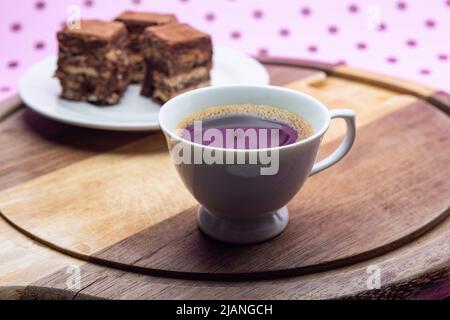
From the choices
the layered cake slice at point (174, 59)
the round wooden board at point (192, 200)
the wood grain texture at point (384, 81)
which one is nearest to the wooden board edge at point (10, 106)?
the round wooden board at point (192, 200)

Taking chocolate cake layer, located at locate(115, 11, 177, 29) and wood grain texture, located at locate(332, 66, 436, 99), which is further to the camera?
chocolate cake layer, located at locate(115, 11, 177, 29)

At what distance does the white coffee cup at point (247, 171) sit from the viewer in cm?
103

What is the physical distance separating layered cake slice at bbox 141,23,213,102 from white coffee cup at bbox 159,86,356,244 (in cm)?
53

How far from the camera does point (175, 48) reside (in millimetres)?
1719

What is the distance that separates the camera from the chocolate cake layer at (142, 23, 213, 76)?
5.65 ft

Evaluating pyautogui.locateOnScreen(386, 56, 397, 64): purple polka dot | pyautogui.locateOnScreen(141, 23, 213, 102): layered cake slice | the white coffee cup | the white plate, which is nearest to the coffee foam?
the white coffee cup

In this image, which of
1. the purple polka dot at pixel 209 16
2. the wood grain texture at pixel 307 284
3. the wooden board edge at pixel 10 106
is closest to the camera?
the wood grain texture at pixel 307 284

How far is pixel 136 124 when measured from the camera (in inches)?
58.7

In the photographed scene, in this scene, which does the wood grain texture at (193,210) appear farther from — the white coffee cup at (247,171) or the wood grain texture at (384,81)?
the wood grain texture at (384,81)

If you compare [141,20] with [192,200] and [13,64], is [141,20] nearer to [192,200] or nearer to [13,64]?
[13,64]

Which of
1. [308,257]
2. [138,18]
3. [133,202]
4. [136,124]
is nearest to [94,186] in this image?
[133,202]

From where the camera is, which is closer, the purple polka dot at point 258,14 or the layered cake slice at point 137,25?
the layered cake slice at point 137,25

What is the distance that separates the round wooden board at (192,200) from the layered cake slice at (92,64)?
0.14 metres

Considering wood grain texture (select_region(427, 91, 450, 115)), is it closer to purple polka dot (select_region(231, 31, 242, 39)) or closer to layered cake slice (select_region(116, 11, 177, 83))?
layered cake slice (select_region(116, 11, 177, 83))
